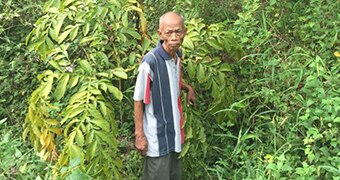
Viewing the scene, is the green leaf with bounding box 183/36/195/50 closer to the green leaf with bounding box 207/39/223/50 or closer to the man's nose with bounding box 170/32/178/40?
the green leaf with bounding box 207/39/223/50

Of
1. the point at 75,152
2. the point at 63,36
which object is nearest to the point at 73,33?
the point at 63,36

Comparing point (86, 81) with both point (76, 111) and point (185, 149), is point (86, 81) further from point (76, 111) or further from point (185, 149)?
point (185, 149)

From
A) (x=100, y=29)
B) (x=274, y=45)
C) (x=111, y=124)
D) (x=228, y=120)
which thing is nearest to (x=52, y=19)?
(x=100, y=29)

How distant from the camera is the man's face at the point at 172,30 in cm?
301

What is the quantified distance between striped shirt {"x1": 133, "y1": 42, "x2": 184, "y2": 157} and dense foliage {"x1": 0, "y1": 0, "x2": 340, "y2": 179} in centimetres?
22

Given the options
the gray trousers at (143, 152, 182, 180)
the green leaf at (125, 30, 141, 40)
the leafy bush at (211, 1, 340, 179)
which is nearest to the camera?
the gray trousers at (143, 152, 182, 180)

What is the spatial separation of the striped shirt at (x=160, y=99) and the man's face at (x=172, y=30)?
11 cm

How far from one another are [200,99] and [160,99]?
0.96 m

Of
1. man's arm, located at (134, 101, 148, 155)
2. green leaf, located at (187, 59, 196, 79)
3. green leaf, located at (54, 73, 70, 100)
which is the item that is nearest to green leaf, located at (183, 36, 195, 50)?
green leaf, located at (187, 59, 196, 79)

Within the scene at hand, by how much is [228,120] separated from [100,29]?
116cm

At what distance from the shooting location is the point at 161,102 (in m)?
3.16

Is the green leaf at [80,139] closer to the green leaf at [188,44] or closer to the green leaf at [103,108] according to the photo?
the green leaf at [103,108]

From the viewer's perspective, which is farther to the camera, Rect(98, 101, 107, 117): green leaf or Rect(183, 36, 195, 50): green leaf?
Rect(183, 36, 195, 50): green leaf

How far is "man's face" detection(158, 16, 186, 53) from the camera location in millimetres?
3006
